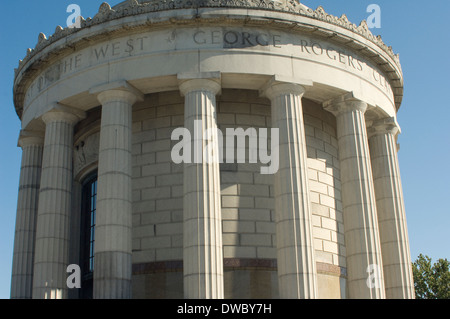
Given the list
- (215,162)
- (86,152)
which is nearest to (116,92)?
(215,162)

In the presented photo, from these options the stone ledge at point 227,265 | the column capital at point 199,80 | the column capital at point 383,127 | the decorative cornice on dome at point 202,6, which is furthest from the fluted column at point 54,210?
the column capital at point 383,127

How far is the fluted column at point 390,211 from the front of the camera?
1386 inches

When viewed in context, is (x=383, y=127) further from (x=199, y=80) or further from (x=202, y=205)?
(x=202, y=205)

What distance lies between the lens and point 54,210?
33.6m

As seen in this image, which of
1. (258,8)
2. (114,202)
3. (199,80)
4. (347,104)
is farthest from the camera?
(347,104)

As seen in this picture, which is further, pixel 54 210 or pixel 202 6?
pixel 54 210

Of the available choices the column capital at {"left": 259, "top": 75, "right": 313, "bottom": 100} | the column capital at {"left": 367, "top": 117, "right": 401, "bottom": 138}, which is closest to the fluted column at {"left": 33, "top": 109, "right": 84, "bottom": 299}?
the column capital at {"left": 259, "top": 75, "right": 313, "bottom": 100}

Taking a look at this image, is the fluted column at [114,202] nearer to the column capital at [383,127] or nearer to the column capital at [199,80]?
the column capital at [199,80]

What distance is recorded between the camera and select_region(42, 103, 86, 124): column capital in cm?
3512

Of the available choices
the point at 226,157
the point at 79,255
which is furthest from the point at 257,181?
the point at 79,255

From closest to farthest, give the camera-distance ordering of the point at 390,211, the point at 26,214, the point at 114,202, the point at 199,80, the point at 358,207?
1. the point at 114,202
2. the point at 199,80
3. the point at 358,207
4. the point at 390,211
5. the point at 26,214

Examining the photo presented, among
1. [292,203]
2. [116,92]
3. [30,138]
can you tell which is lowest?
[292,203]

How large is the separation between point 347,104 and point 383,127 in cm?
509

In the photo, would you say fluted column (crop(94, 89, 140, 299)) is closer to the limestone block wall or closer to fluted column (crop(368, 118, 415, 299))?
the limestone block wall
